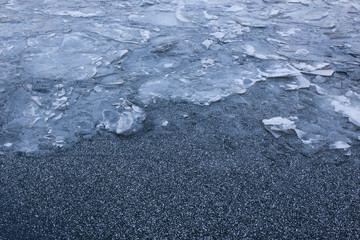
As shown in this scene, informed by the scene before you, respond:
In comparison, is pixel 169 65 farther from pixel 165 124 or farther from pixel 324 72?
pixel 324 72

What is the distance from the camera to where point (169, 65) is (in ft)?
6.99

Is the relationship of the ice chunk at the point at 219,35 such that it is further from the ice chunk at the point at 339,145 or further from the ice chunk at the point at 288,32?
the ice chunk at the point at 339,145

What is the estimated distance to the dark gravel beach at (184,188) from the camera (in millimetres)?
1083

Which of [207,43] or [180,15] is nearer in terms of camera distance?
[207,43]

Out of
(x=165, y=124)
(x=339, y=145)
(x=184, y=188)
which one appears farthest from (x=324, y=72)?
(x=184, y=188)

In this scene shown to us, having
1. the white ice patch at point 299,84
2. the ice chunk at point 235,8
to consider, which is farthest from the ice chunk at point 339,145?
the ice chunk at point 235,8

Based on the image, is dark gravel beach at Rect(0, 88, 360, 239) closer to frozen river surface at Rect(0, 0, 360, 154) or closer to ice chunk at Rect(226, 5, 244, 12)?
frozen river surface at Rect(0, 0, 360, 154)

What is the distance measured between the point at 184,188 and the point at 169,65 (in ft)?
3.92

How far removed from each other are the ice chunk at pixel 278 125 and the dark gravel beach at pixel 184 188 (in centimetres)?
5

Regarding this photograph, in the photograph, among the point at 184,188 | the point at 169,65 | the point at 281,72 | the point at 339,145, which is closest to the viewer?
the point at 184,188

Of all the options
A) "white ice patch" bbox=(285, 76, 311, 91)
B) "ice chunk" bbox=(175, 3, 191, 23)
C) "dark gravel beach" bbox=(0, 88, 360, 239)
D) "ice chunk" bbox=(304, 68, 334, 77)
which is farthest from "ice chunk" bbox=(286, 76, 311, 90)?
"ice chunk" bbox=(175, 3, 191, 23)

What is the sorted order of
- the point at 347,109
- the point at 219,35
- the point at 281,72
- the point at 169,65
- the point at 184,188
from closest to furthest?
the point at 184,188
the point at 347,109
the point at 281,72
the point at 169,65
the point at 219,35

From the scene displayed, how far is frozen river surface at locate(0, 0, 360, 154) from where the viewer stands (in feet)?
5.21

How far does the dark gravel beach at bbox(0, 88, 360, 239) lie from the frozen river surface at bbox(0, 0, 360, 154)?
124 mm
